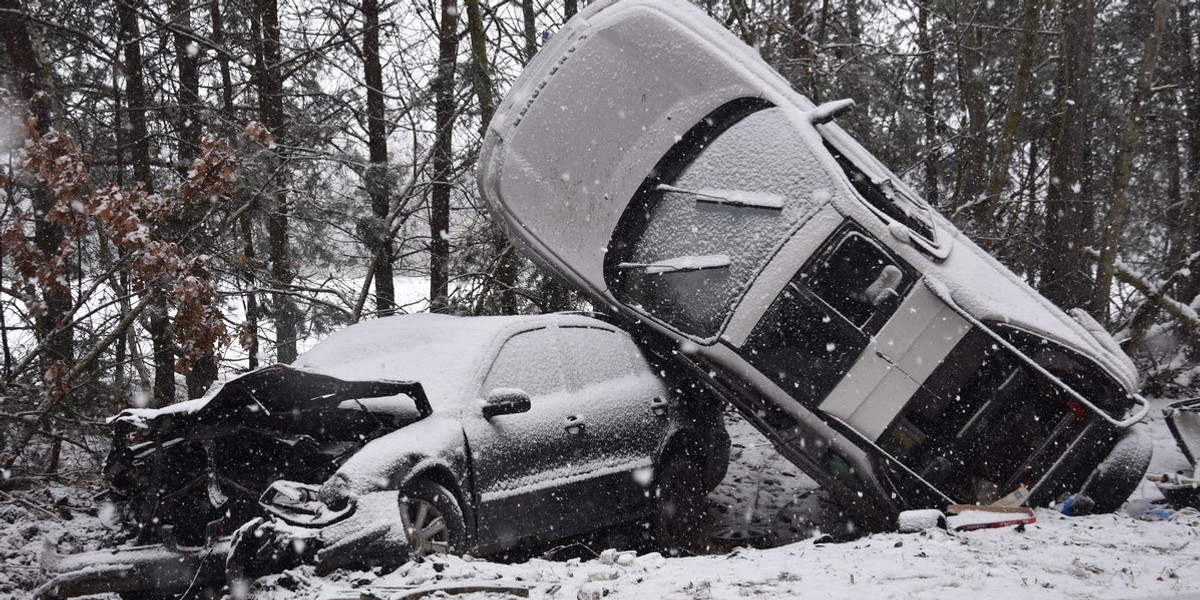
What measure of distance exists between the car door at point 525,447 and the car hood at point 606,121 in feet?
2.89

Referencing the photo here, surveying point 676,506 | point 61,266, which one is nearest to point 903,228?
point 676,506

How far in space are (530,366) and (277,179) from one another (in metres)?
5.55

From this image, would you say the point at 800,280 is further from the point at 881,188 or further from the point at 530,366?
the point at 530,366

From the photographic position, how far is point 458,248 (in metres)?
11.0

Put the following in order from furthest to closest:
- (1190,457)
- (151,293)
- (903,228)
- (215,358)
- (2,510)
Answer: (215,358) → (151,293) → (2,510) → (1190,457) → (903,228)

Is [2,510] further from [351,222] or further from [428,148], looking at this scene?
[428,148]

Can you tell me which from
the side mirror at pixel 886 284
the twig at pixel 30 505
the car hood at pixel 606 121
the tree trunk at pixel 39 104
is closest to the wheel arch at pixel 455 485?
the car hood at pixel 606 121

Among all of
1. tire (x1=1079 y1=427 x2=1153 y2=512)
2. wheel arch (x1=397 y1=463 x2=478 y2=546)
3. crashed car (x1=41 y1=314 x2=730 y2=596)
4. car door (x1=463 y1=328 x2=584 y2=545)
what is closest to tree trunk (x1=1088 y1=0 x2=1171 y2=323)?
tire (x1=1079 y1=427 x2=1153 y2=512)

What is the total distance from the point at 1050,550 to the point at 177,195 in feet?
22.2

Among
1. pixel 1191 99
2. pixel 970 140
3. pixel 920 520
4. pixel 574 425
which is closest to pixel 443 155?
pixel 574 425

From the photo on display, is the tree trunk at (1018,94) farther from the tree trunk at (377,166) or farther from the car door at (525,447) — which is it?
the tree trunk at (377,166)

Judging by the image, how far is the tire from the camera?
205 inches

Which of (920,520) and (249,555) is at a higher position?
(249,555)

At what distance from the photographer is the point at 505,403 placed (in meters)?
4.88
